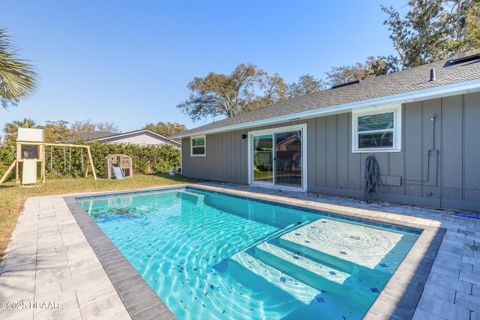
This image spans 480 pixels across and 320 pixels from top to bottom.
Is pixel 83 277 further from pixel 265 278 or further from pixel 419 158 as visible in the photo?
pixel 419 158

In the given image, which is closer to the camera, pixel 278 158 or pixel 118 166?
pixel 278 158

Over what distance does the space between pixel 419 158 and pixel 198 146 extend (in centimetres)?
895

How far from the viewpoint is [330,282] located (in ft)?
8.22

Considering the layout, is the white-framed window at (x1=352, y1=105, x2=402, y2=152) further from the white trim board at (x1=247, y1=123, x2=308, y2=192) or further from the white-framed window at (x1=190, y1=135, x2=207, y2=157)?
the white-framed window at (x1=190, y1=135, x2=207, y2=157)

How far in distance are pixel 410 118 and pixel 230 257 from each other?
475 cm

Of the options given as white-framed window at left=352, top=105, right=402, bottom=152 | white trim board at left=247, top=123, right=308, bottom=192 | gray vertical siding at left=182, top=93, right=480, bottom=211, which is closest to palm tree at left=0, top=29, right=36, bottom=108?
white trim board at left=247, top=123, right=308, bottom=192

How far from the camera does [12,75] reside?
→ 12.2ft

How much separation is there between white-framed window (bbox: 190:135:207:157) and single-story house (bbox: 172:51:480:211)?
2.92 m

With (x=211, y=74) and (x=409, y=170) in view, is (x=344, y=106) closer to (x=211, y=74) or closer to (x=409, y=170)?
(x=409, y=170)

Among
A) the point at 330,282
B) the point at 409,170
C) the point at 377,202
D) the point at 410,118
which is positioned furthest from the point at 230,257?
the point at 410,118

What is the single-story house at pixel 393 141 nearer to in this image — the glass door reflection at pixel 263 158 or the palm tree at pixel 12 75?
the glass door reflection at pixel 263 158

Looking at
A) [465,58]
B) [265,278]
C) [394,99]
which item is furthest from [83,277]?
[465,58]

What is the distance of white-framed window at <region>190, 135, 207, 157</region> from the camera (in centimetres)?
1132

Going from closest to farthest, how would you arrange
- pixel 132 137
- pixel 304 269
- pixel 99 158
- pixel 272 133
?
pixel 304 269
pixel 272 133
pixel 99 158
pixel 132 137
